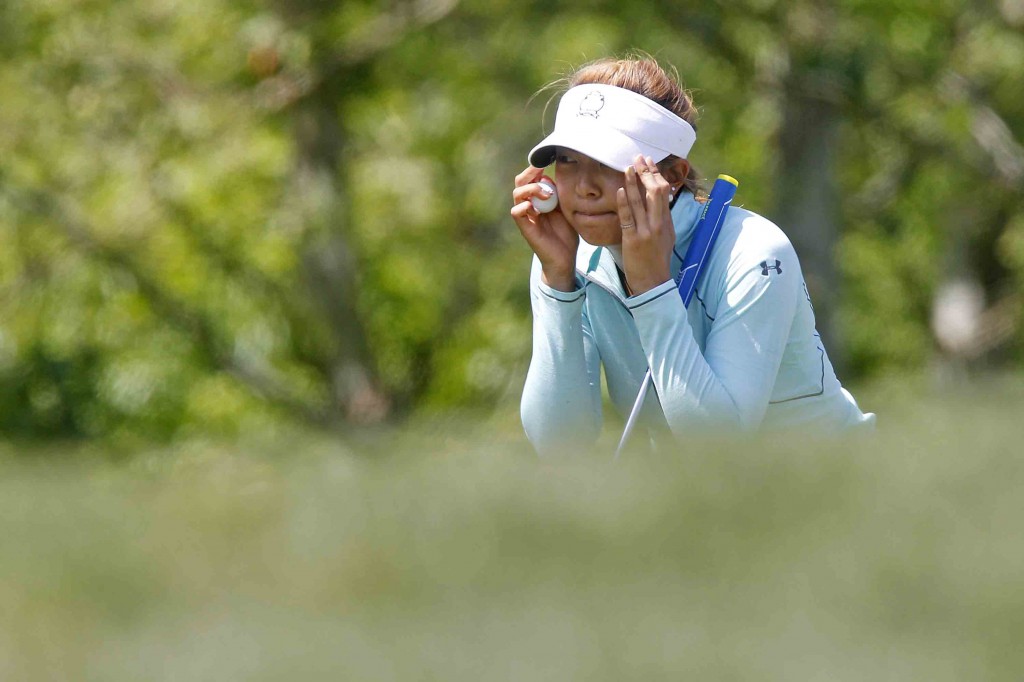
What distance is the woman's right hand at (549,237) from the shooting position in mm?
3365

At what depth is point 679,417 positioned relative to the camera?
3.12 metres

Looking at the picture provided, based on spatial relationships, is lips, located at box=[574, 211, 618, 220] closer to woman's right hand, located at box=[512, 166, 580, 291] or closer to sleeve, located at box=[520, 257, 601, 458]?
woman's right hand, located at box=[512, 166, 580, 291]

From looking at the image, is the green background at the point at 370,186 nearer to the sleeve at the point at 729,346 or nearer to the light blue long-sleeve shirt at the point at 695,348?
the light blue long-sleeve shirt at the point at 695,348

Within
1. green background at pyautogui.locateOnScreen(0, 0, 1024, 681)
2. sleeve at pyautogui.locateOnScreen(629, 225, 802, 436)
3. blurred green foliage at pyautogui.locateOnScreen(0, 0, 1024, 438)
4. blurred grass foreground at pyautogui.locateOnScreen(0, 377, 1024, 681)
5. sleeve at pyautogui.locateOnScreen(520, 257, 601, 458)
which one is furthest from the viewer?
blurred green foliage at pyautogui.locateOnScreen(0, 0, 1024, 438)

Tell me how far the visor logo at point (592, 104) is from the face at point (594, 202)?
0.30 ft

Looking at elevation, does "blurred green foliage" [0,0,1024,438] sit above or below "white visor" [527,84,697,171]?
below

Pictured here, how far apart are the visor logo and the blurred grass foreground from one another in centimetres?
155

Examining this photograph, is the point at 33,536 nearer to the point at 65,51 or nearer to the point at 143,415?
the point at 65,51

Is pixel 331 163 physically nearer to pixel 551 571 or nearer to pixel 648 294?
pixel 648 294

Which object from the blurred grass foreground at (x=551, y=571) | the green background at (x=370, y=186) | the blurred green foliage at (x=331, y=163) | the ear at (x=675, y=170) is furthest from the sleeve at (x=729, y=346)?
the blurred green foliage at (x=331, y=163)

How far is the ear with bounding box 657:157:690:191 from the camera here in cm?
347

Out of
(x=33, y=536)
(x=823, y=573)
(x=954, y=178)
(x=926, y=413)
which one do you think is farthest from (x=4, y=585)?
(x=954, y=178)

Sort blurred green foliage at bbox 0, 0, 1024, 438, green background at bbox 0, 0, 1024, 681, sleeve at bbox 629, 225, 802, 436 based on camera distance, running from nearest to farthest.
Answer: sleeve at bbox 629, 225, 802, 436 → green background at bbox 0, 0, 1024, 681 → blurred green foliage at bbox 0, 0, 1024, 438

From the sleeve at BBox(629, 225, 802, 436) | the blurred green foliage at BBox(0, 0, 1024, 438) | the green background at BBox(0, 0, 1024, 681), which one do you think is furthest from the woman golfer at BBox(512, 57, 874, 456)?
the blurred green foliage at BBox(0, 0, 1024, 438)
